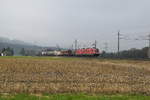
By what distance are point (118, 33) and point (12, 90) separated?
79349 millimetres

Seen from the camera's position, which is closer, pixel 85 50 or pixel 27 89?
pixel 27 89

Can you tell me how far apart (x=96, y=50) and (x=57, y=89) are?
73.1 meters

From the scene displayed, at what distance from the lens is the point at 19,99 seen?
11.7 metres

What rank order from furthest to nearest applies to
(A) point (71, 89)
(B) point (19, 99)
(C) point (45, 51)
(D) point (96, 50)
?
(C) point (45, 51) → (D) point (96, 50) → (A) point (71, 89) → (B) point (19, 99)

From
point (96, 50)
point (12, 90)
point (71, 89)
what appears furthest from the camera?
point (96, 50)

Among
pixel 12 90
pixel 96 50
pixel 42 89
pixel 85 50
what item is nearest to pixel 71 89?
pixel 42 89

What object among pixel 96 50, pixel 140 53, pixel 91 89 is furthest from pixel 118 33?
pixel 91 89

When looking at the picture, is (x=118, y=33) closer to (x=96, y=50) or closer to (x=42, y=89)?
(x=96, y=50)

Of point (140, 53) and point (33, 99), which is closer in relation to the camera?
point (33, 99)

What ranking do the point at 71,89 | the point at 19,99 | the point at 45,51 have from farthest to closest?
the point at 45,51, the point at 71,89, the point at 19,99

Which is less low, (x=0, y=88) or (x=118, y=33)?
(x=118, y=33)

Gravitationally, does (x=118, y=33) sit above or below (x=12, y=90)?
above

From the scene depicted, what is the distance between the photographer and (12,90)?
48.1 ft

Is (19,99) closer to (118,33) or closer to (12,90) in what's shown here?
(12,90)
